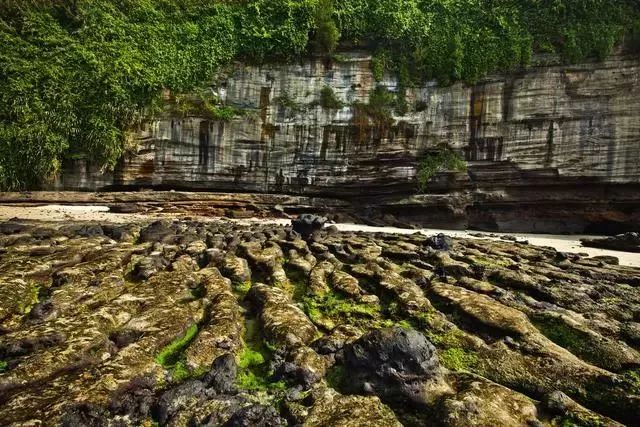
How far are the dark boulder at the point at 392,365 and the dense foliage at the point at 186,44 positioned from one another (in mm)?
21236

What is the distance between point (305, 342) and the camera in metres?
5.93

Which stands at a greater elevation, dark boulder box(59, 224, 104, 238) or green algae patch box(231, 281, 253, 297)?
dark boulder box(59, 224, 104, 238)

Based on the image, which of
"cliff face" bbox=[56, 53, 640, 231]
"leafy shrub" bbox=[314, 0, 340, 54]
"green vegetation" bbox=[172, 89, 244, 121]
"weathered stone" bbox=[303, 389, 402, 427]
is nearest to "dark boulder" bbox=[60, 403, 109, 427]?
"weathered stone" bbox=[303, 389, 402, 427]

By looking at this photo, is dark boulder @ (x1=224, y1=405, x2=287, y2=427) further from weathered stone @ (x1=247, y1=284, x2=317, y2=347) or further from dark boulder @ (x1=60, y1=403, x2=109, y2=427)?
weathered stone @ (x1=247, y1=284, x2=317, y2=347)

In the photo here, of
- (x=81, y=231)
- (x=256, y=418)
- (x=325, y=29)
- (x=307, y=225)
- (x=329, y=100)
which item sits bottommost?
(x=256, y=418)

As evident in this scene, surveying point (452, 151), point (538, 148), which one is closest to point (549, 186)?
point (538, 148)

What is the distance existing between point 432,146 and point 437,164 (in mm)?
1206

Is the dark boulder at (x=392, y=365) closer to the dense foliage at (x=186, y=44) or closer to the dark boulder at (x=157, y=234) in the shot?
the dark boulder at (x=157, y=234)

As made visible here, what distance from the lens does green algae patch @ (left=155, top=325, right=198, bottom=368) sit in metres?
5.43

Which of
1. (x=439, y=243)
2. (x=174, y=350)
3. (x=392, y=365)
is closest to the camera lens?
(x=392, y=365)

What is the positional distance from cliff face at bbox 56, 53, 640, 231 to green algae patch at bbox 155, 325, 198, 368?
1856 centimetres

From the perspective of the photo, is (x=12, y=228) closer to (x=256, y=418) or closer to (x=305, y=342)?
(x=305, y=342)

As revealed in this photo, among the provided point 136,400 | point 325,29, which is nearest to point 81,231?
point 136,400

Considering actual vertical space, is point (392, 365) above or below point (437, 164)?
below
